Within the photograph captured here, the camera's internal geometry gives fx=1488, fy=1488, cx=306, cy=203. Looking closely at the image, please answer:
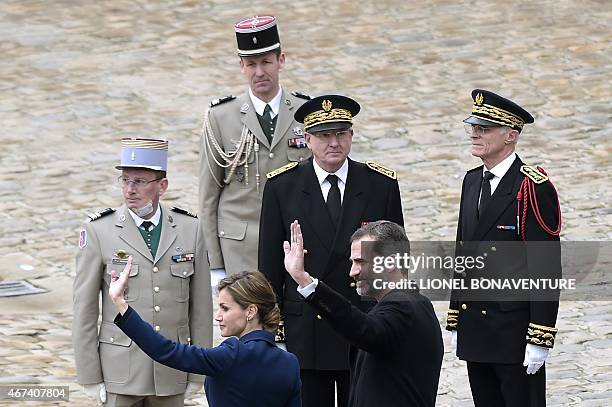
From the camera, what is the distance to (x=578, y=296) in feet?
32.7

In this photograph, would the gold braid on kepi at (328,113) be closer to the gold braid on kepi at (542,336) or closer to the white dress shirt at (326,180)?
the white dress shirt at (326,180)

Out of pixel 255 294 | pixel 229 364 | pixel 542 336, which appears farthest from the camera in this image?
pixel 542 336

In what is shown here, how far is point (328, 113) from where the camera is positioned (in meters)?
6.74

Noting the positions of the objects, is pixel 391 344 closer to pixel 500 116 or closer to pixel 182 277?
pixel 182 277

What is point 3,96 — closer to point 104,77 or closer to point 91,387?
point 104,77

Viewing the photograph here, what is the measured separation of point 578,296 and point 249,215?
3255mm

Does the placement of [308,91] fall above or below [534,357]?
above

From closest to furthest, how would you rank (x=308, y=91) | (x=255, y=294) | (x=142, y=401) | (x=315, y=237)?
1. (x=255, y=294)
2. (x=142, y=401)
3. (x=315, y=237)
4. (x=308, y=91)

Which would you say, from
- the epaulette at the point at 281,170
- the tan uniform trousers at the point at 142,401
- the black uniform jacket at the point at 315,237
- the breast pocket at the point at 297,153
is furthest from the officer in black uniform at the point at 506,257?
the tan uniform trousers at the point at 142,401

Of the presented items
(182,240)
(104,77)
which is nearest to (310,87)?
(104,77)

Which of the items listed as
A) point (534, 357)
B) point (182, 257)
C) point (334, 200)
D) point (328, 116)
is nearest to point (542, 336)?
point (534, 357)

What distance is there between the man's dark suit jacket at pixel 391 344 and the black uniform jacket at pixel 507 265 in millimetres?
1097

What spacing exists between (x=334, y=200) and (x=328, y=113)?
1.30 ft

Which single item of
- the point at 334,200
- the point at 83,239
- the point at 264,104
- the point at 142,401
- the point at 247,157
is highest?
the point at 264,104
